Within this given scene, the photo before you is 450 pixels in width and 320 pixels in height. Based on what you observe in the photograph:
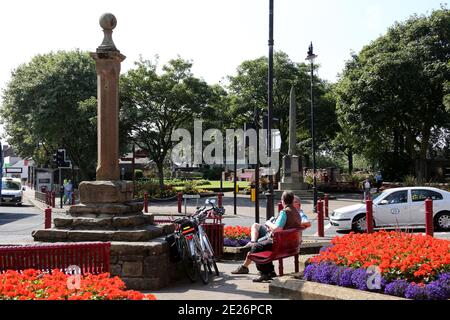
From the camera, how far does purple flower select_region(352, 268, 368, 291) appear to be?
6180mm

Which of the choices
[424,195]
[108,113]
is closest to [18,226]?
[108,113]

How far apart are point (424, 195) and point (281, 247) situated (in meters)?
9.75

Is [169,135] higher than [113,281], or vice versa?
[169,135]

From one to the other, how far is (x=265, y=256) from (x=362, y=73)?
3364cm

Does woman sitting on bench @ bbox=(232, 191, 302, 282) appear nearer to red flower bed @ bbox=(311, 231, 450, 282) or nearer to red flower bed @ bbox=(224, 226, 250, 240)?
red flower bed @ bbox=(311, 231, 450, 282)

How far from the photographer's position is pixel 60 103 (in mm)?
39188

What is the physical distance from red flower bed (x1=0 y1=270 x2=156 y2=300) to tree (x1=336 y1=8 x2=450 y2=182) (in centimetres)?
3403

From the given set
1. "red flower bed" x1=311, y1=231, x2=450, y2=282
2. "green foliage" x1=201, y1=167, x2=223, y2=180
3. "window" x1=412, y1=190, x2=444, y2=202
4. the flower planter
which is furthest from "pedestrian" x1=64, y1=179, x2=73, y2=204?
"green foliage" x1=201, y1=167, x2=223, y2=180

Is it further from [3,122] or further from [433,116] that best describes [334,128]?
[3,122]

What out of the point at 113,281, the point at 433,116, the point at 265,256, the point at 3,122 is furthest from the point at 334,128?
the point at 113,281

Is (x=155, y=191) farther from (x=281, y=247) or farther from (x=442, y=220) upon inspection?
(x=281, y=247)

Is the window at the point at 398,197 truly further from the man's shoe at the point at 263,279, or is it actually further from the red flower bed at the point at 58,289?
the red flower bed at the point at 58,289

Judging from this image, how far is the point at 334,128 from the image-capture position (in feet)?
159
